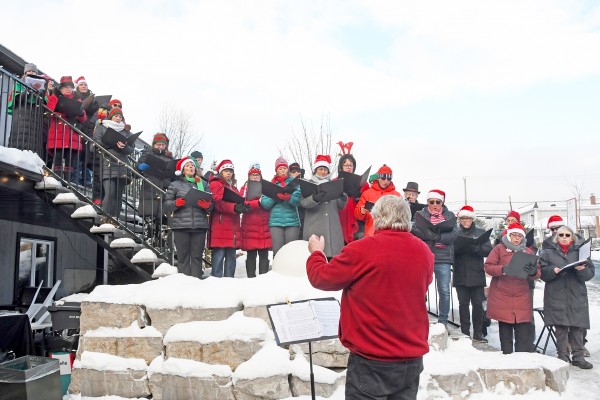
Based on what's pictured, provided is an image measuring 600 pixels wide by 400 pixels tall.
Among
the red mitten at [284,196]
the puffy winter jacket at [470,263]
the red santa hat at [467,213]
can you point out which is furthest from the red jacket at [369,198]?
the puffy winter jacket at [470,263]

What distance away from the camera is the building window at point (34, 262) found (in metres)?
10.1

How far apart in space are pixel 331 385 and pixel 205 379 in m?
1.29

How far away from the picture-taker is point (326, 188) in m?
6.36

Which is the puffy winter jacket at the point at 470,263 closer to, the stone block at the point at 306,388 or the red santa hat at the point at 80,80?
the stone block at the point at 306,388

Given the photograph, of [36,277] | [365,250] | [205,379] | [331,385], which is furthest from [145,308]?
[36,277]

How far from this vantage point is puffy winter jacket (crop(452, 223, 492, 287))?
6.89 metres

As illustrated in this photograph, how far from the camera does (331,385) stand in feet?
17.0

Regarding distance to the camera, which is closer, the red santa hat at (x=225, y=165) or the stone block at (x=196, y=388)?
the stone block at (x=196, y=388)

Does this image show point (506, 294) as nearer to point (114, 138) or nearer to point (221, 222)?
point (221, 222)

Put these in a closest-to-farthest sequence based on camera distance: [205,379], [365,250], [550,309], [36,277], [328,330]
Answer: [365,250], [328,330], [205,379], [550,309], [36,277]

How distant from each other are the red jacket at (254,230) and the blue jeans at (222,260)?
211 millimetres

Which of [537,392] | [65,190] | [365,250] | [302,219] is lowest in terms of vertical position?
[537,392]

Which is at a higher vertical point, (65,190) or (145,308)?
(65,190)

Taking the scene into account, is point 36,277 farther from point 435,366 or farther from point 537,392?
point 537,392
